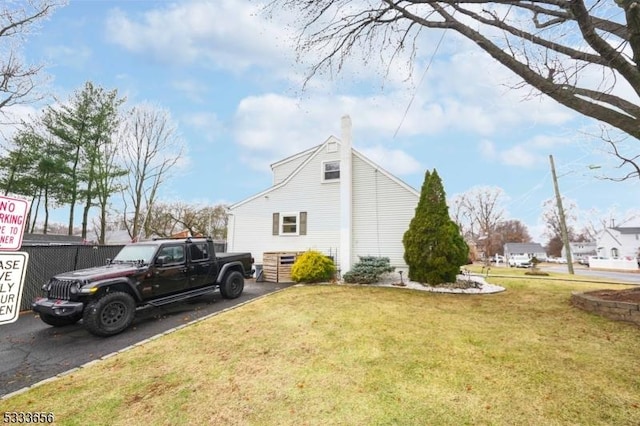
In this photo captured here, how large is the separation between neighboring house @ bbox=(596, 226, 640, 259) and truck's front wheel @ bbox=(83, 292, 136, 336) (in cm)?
5729

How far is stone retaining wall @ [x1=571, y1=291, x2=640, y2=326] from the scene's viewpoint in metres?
5.65

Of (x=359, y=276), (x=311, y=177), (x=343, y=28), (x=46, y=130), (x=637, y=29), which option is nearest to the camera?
(x=637, y=29)

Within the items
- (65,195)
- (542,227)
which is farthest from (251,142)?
(542,227)

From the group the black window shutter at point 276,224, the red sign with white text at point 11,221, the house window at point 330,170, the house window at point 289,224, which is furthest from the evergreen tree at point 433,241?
the red sign with white text at point 11,221

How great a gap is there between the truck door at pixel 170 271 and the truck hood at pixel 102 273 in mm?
526

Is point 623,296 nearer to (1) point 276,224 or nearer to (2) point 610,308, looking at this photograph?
(2) point 610,308

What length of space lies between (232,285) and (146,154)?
1889 cm

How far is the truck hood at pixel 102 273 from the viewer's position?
218 inches

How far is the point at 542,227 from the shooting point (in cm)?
5484

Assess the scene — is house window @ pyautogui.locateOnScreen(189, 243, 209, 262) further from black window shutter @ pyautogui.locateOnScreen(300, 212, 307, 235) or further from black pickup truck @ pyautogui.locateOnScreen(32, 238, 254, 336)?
black window shutter @ pyautogui.locateOnScreen(300, 212, 307, 235)

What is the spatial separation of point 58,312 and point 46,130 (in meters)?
18.1

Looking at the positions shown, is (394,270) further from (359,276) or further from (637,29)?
(637,29)

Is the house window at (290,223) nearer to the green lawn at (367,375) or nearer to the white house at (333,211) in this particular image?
the white house at (333,211)

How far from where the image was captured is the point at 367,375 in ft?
12.3
